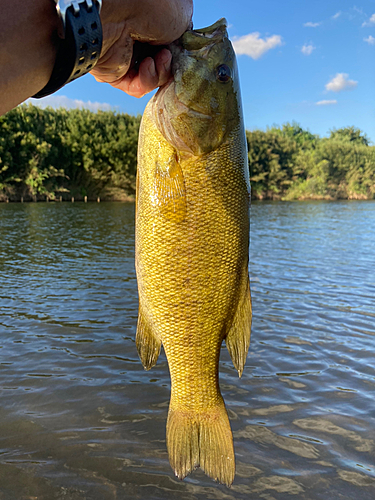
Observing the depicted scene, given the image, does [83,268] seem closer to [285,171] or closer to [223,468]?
[223,468]

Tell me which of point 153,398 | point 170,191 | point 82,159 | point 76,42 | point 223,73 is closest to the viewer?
point 76,42

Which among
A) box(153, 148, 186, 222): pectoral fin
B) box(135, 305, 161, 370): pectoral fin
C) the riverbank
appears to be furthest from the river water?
the riverbank

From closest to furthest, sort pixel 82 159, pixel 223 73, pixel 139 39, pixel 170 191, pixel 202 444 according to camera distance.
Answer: pixel 139 39 < pixel 170 191 < pixel 223 73 < pixel 202 444 < pixel 82 159

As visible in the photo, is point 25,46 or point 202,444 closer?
point 25,46

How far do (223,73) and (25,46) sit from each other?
1.17 metres

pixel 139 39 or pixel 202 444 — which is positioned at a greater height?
pixel 139 39

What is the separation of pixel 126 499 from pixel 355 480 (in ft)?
6.38

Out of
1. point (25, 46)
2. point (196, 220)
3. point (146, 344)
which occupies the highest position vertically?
point (25, 46)

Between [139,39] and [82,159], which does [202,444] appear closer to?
[139,39]

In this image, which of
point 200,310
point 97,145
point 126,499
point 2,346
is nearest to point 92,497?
point 126,499

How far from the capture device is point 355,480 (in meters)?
3.58

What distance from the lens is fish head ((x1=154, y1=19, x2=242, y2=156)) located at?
6.70 ft

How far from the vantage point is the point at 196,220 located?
206 centimetres

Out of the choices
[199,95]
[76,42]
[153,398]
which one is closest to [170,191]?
[199,95]
